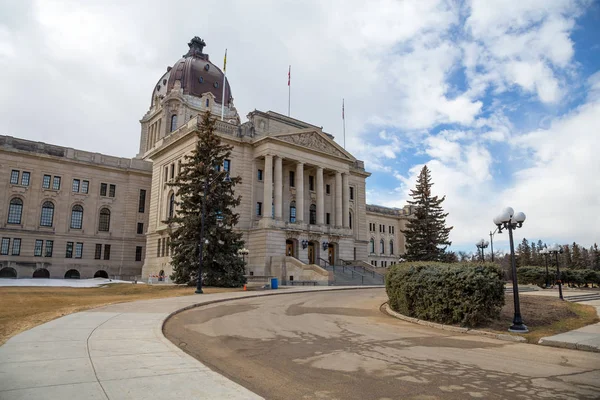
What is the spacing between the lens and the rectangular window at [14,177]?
51.3 metres

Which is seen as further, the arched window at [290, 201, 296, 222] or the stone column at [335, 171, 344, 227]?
the stone column at [335, 171, 344, 227]

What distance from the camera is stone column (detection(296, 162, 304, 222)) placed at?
1935 inches

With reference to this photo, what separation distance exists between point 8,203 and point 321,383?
57.5m

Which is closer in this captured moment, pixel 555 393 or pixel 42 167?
pixel 555 393

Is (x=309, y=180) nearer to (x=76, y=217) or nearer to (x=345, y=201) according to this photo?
(x=345, y=201)

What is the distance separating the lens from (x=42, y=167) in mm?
53219

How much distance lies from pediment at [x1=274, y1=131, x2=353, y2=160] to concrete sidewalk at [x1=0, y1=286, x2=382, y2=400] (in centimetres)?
4032

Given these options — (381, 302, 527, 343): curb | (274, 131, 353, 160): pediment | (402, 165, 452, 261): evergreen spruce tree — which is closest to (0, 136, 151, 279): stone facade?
(274, 131, 353, 160): pediment

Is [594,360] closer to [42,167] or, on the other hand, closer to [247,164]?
[247,164]

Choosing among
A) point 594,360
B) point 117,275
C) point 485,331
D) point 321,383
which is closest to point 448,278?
point 485,331

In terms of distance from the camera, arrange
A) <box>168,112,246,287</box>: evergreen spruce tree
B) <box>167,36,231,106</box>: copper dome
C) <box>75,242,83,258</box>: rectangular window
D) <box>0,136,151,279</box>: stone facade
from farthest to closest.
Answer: <box>167,36,231,106</box>: copper dome → <box>75,242,83,258</box>: rectangular window → <box>0,136,151,279</box>: stone facade → <box>168,112,246,287</box>: evergreen spruce tree

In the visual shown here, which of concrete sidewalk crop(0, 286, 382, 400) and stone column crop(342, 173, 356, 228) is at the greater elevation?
stone column crop(342, 173, 356, 228)

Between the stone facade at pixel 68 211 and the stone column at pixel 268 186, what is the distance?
2288 centimetres

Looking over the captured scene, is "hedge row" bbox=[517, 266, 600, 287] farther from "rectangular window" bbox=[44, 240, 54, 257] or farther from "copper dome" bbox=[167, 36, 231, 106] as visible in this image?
"rectangular window" bbox=[44, 240, 54, 257]
